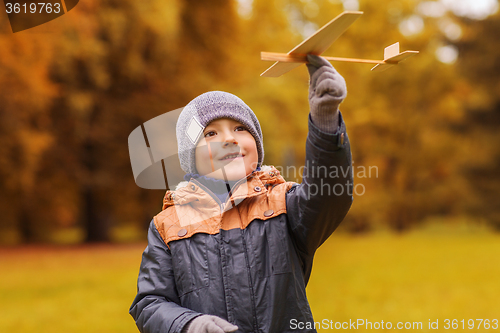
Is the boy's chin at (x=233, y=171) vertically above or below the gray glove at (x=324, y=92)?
below

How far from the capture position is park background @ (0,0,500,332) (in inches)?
295

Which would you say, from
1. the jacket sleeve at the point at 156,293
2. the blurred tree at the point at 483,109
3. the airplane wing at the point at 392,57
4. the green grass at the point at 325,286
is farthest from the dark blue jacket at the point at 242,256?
the blurred tree at the point at 483,109

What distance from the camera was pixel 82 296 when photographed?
708 centimetres

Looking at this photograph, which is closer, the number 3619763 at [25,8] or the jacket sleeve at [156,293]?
the jacket sleeve at [156,293]

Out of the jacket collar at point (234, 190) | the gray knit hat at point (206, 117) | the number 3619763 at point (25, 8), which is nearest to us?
the jacket collar at point (234, 190)

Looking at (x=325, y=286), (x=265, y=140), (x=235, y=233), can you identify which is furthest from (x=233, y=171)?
(x=265, y=140)

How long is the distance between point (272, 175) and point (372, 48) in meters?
16.3

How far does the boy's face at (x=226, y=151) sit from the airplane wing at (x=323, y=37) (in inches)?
14.5

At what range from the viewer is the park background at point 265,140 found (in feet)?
24.6

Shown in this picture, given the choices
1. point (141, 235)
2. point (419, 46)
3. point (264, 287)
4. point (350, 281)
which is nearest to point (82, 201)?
point (141, 235)

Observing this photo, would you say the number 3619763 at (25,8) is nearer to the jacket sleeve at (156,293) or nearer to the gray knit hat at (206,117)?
the gray knit hat at (206,117)

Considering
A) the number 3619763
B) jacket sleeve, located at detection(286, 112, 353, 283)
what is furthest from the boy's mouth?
the number 3619763

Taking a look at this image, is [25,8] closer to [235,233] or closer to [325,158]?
[235,233]

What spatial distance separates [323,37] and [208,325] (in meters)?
1.02
